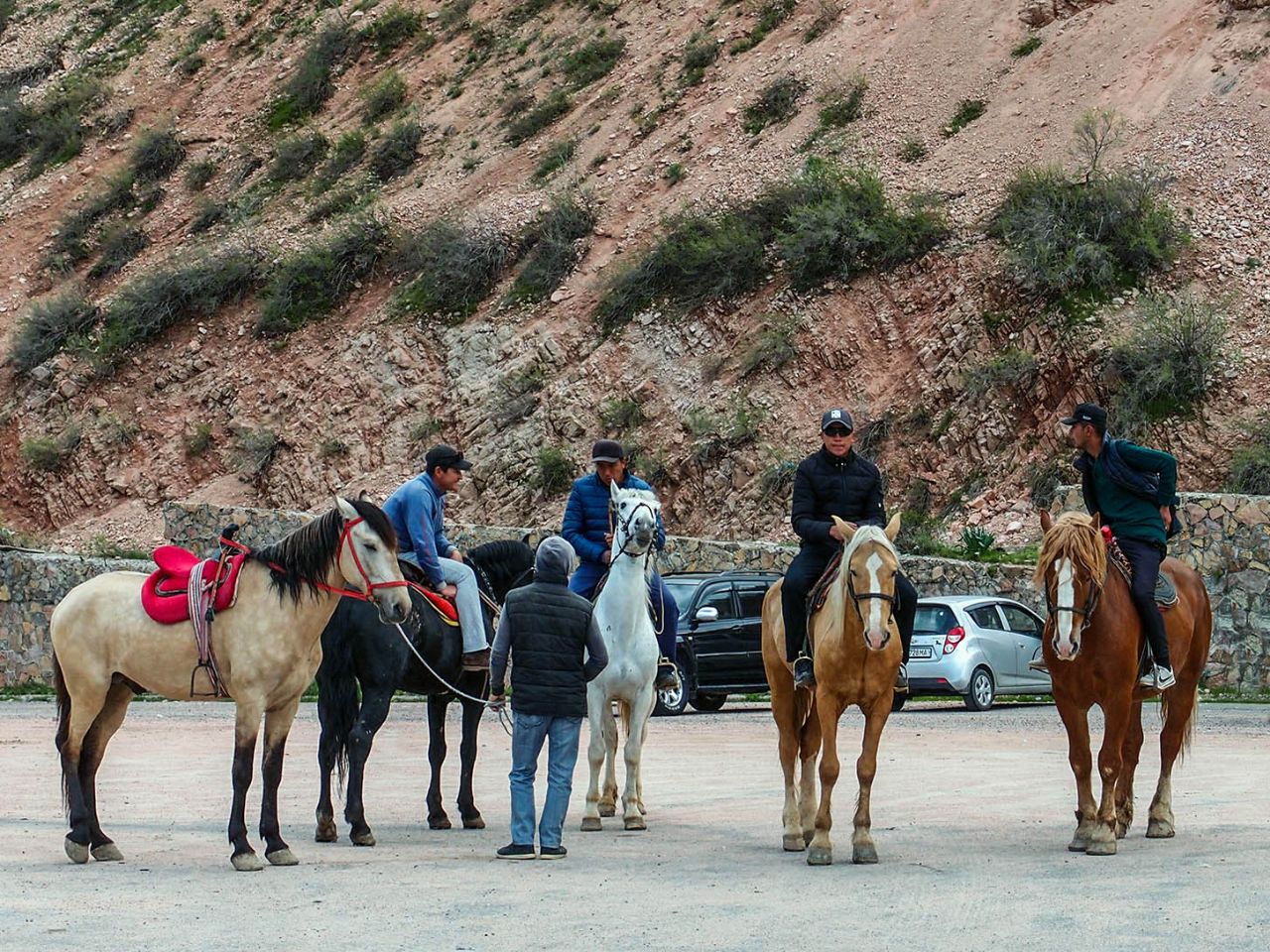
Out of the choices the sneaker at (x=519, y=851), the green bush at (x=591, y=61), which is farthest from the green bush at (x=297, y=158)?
the sneaker at (x=519, y=851)

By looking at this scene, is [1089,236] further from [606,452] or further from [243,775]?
[243,775]

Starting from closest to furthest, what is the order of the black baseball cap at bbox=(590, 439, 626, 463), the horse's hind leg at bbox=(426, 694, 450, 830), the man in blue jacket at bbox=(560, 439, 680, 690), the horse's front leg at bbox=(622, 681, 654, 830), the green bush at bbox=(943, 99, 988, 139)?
the horse's front leg at bbox=(622, 681, 654, 830), the horse's hind leg at bbox=(426, 694, 450, 830), the man in blue jacket at bbox=(560, 439, 680, 690), the black baseball cap at bbox=(590, 439, 626, 463), the green bush at bbox=(943, 99, 988, 139)

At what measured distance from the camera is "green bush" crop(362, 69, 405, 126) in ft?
173

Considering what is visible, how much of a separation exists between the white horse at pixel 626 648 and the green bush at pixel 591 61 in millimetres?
37510

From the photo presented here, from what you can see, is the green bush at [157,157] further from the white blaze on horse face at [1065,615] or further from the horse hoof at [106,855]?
the white blaze on horse face at [1065,615]

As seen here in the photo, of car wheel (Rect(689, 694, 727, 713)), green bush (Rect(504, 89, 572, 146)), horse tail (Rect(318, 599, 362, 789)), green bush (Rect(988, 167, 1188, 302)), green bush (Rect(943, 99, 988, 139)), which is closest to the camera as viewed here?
horse tail (Rect(318, 599, 362, 789))

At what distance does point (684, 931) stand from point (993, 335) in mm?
29152

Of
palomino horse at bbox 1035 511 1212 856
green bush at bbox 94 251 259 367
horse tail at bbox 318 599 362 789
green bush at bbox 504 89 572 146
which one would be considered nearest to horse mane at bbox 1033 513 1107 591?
palomino horse at bbox 1035 511 1212 856

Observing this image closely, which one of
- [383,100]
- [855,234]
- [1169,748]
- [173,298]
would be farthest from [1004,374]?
[383,100]

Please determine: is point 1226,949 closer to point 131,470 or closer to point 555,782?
point 555,782

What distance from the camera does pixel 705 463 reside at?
37.3m

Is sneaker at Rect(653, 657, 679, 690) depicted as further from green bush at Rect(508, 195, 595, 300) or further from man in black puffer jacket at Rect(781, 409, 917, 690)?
green bush at Rect(508, 195, 595, 300)

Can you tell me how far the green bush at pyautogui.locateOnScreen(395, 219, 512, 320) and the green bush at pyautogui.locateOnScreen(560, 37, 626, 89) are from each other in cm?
761

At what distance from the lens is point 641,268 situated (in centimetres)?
4116
